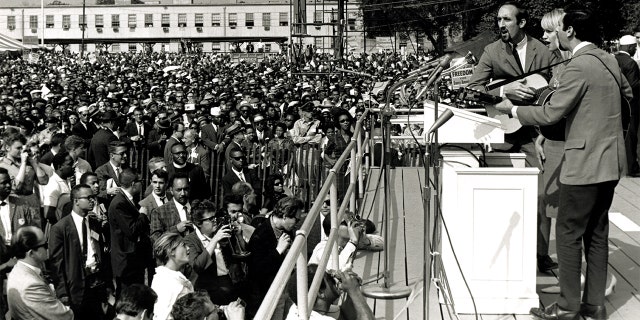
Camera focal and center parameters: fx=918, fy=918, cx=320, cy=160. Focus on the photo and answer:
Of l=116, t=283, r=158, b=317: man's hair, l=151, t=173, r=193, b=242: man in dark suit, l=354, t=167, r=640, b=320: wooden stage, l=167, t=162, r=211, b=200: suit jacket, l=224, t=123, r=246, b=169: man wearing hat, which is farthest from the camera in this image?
l=224, t=123, r=246, b=169: man wearing hat

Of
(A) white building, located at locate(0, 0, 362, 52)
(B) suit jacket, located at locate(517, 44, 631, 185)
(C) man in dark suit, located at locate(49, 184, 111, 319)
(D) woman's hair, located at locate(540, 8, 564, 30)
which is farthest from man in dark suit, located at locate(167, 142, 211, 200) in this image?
(A) white building, located at locate(0, 0, 362, 52)

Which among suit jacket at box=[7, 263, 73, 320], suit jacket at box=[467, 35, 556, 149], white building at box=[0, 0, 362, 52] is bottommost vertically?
suit jacket at box=[7, 263, 73, 320]

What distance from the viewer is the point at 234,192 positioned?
1030 cm

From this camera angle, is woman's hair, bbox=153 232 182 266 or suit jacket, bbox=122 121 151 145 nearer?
woman's hair, bbox=153 232 182 266

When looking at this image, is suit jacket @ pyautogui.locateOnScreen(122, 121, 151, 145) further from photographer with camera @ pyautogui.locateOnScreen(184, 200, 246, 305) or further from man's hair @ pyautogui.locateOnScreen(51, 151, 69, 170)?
photographer with camera @ pyautogui.locateOnScreen(184, 200, 246, 305)

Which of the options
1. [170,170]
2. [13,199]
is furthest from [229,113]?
[13,199]

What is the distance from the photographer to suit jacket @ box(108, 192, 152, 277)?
901 centimetres

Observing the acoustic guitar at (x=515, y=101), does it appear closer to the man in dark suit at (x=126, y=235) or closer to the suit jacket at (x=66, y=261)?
the man in dark suit at (x=126, y=235)

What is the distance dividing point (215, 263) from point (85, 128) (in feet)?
A: 28.0

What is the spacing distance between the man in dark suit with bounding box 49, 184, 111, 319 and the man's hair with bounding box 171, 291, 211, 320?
10.8ft

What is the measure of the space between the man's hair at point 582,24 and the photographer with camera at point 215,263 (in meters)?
3.18

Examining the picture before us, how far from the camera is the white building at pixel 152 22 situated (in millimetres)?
109062

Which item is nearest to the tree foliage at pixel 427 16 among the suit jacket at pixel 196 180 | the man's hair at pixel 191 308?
the suit jacket at pixel 196 180

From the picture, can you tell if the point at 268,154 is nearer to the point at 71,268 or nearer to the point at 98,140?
the point at 98,140
